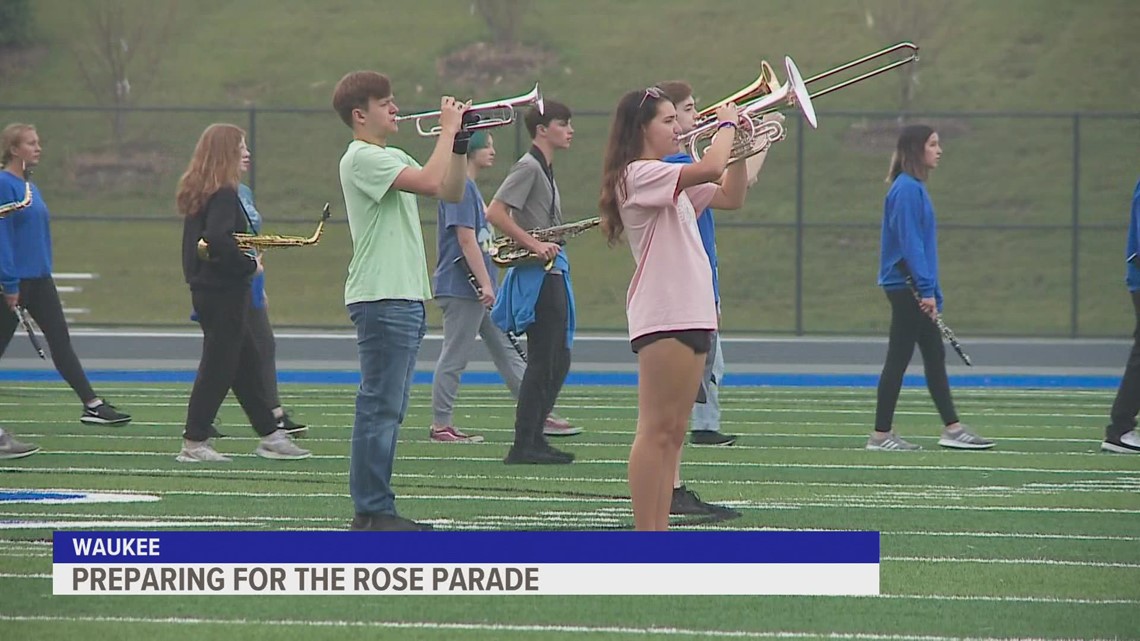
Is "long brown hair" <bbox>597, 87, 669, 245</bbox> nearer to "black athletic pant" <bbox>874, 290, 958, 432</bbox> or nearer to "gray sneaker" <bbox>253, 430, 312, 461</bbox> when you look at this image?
"gray sneaker" <bbox>253, 430, 312, 461</bbox>

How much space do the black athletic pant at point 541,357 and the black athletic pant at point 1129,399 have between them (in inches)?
128

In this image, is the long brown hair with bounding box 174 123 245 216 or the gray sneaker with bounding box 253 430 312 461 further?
the gray sneaker with bounding box 253 430 312 461

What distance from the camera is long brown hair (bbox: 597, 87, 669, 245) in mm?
6824

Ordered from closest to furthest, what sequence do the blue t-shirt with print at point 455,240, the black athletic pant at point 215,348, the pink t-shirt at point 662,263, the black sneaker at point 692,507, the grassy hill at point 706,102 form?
the pink t-shirt at point 662,263
the black sneaker at point 692,507
the black athletic pant at point 215,348
the blue t-shirt with print at point 455,240
the grassy hill at point 706,102

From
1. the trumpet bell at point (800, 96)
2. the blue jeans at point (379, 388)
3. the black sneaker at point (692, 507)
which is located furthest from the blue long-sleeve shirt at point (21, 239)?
the trumpet bell at point (800, 96)

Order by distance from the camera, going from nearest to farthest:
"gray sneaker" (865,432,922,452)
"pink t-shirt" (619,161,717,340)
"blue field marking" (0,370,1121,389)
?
"pink t-shirt" (619,161,717,340), "gray sneaker" (865,432,922,452), "blue field marking" (0,370,1121,389)

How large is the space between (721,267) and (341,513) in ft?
70.3

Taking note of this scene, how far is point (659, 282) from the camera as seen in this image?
6.75 metres

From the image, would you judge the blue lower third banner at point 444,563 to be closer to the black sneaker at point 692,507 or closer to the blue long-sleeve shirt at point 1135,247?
the black sneaker at point 692,507

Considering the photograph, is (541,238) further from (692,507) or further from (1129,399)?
(1129,399)

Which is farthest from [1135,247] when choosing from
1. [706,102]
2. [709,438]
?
[706,102]

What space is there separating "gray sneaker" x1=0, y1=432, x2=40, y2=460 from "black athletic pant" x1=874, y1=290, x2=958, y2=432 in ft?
15.6

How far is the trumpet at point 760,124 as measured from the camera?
7281 millimetres

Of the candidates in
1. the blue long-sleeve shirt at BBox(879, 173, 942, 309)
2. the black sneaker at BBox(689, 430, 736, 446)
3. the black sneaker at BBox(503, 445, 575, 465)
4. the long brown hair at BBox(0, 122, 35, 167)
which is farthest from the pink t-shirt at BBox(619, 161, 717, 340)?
the long brown hair at BBox(0, 122, 35, 167)
